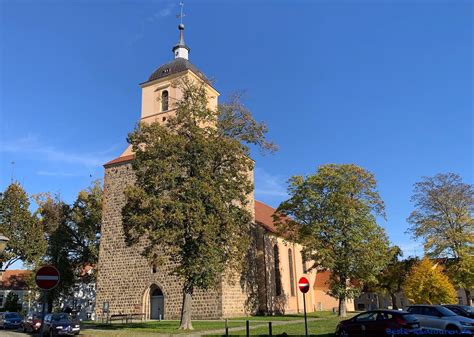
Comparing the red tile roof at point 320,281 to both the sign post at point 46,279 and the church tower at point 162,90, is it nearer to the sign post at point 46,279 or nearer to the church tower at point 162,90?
the church tower at point 162,90

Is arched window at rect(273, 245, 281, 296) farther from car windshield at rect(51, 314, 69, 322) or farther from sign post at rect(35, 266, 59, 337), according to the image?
sign post at rect(35, 266, 59, 337)

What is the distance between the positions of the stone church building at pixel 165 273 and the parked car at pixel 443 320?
12.8 metres

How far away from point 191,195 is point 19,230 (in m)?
27.5

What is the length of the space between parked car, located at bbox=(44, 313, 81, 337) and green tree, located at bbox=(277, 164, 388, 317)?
1784 centimetres

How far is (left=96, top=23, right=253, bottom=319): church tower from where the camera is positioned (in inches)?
1195

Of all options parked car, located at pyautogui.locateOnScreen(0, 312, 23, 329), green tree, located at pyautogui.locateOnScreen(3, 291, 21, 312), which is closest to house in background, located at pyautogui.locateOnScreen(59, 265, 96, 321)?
green tree, located at pyautogui.locateOnScreen(3, 291, 21, 312)

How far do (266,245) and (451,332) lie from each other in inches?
875

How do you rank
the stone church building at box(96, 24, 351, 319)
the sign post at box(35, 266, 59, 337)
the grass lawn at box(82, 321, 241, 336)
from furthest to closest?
1. the stone church building at box(96, 24, 351, 319)
2. the grass lawn at box(82, 321, 241, 336)
3. the sign post at box(35, 266, 59, 337)

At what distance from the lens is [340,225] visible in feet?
108

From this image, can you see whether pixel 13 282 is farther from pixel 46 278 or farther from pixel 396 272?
pixel 46 278

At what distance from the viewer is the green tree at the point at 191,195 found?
71.1 ft

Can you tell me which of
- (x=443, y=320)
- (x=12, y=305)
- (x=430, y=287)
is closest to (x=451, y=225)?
(x=430, y=287)

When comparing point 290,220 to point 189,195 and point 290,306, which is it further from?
point 189,195

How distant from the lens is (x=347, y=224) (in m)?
32.9
